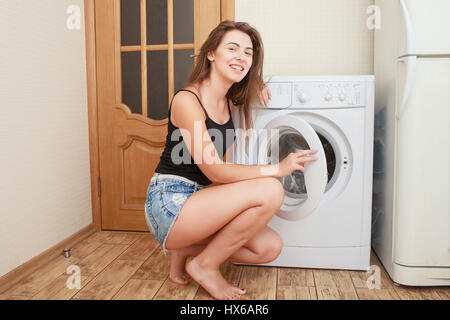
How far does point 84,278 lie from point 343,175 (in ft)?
4.09

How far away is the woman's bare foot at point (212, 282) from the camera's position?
1513 mm

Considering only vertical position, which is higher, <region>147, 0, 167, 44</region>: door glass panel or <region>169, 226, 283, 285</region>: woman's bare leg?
<region>147, 0, 167, 44</region>: door glass panel

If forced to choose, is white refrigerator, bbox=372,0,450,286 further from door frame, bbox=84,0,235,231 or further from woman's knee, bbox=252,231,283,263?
door frame, bbox=84,0,235,231

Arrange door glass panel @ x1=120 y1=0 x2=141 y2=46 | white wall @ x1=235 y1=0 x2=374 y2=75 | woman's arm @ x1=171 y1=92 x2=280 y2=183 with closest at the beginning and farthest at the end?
1. woman's arm @ x1=171 y1=92 x2=280 y2=183
2. white wall @ x1=235 y1=0 x2=374 y2=75
3. door glass panel @ x1=120 y1=0 x2=141 y2=46

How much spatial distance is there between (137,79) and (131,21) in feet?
1.13

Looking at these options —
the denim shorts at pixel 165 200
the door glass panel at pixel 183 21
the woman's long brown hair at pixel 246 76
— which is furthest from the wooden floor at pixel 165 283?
the door glass panel at pixel 183 21

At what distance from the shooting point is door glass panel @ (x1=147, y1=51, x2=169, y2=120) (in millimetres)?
2322

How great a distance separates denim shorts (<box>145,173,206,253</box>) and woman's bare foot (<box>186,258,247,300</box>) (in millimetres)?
150

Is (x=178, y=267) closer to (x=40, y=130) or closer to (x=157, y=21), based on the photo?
(x=40, y=130)

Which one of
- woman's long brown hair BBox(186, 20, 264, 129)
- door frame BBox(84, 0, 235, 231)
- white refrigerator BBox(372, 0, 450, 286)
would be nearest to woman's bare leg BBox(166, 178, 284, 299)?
woman's long brown hair BBox(186, 20, 264, 129)

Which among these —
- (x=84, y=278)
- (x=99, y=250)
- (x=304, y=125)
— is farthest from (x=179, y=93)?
(x=99, y=250)

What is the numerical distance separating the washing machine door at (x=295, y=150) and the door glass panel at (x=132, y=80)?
0.94 meters

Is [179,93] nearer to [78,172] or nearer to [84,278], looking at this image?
[84,278]

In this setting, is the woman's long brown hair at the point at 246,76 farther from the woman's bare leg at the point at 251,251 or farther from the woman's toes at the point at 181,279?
the woman's toes at the point at 181,279
